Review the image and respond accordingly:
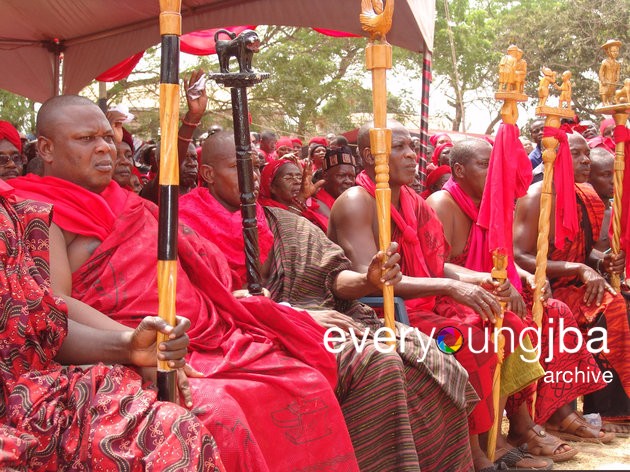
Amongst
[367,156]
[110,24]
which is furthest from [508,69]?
[110,24]

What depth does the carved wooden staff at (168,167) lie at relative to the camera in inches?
97.0

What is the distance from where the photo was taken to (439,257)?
4785mm

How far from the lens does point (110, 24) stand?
708 centimetres

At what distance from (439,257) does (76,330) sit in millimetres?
2656

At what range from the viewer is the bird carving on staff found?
3703 millimetres

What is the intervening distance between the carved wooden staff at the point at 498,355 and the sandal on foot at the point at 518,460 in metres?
0.09

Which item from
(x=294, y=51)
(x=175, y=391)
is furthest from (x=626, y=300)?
(x=294, y=51)

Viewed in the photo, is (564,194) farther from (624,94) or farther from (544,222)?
(624,94)

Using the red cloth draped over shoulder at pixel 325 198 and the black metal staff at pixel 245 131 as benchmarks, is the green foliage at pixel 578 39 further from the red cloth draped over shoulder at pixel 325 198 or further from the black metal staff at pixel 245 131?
the black metal staff at pixel 245 131

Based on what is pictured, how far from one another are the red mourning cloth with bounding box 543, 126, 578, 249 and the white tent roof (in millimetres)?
1676

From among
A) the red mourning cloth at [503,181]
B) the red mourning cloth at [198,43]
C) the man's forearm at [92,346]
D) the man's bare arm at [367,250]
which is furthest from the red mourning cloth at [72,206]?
the red mourning cloth at [198,43]

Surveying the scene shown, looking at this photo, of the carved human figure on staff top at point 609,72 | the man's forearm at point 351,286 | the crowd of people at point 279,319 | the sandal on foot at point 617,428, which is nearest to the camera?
the crowd of people at point 279,319

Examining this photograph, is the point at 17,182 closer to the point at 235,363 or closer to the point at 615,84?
the point at 235,363

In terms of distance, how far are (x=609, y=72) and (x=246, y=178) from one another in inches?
131
